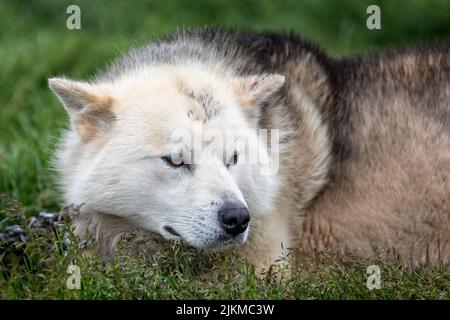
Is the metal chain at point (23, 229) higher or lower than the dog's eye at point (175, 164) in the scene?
lower

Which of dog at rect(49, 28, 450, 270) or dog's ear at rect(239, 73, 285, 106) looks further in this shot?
dog's ear at rect(239, 73, 285, 106)

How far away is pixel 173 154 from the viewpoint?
520cm

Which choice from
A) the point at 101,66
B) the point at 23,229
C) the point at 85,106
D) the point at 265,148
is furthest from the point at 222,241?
the point at 101,66

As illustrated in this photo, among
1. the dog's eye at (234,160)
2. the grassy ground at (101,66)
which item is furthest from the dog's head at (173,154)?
the grassy ground at (101,66)

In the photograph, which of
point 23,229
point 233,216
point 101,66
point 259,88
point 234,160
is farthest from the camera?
point 101,66

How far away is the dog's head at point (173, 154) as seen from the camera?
515 cm

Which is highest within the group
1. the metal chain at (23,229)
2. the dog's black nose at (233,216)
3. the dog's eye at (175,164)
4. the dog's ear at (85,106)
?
the dog's ear at (85,106)

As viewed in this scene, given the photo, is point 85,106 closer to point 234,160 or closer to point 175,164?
point 175,164

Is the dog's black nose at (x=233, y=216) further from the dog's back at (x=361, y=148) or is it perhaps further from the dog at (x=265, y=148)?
the dog's back at (x=361, y=148)

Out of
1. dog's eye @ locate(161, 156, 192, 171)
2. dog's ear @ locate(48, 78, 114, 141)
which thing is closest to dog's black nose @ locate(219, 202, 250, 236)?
dog's eye @ locate(161, 156, 192, 171)

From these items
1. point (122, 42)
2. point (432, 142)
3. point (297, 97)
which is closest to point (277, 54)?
point (297, 97)

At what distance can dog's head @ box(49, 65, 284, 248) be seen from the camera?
16.9 ft

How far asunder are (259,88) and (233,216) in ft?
3.26

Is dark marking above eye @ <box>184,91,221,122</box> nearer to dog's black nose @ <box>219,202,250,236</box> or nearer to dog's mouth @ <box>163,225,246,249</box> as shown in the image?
dog's black nose @ <box>219,202,250,236</box>
